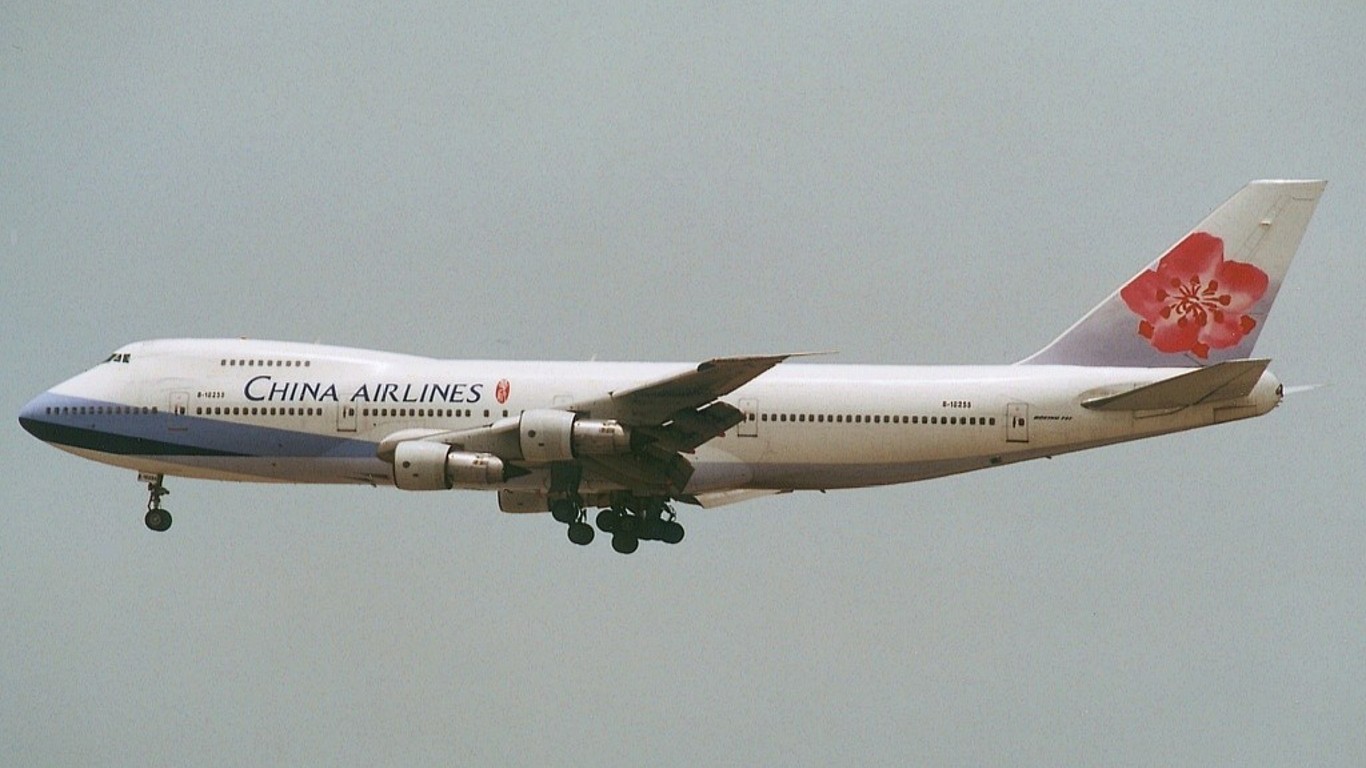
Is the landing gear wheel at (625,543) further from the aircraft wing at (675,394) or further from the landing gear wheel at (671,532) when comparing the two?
the aircraft wing at (675,394)

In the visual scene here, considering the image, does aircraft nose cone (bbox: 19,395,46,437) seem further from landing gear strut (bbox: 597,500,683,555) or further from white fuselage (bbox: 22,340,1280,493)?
landing gear strut (bbox: 597,500,683,555)

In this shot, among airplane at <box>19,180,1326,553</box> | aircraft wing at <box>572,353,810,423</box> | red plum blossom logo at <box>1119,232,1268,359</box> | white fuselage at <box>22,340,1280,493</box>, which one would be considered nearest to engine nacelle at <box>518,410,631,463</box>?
airplane at <box>19,180,1326,553</box>

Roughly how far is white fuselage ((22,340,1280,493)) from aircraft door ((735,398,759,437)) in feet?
0.10

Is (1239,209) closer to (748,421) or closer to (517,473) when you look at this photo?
(748,421)

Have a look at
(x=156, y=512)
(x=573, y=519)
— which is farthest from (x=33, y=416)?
(x=573, y=519)

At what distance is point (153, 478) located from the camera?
51.6 metres

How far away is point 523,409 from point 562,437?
305 cm

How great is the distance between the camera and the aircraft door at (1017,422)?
46281 mm

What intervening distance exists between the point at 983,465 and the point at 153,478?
19.8 m

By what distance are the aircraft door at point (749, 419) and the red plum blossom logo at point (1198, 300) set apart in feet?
28.5

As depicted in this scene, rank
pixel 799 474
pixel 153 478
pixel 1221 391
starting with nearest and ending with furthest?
pixel 1221 391 → pixel 799 474 → pixel 153 478

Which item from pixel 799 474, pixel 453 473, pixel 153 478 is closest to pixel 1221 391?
pixel 799 474

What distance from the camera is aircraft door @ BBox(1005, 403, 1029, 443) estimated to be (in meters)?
46.3

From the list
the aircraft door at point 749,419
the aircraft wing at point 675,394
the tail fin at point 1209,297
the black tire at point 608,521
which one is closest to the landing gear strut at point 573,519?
the black tire at point 608,521
